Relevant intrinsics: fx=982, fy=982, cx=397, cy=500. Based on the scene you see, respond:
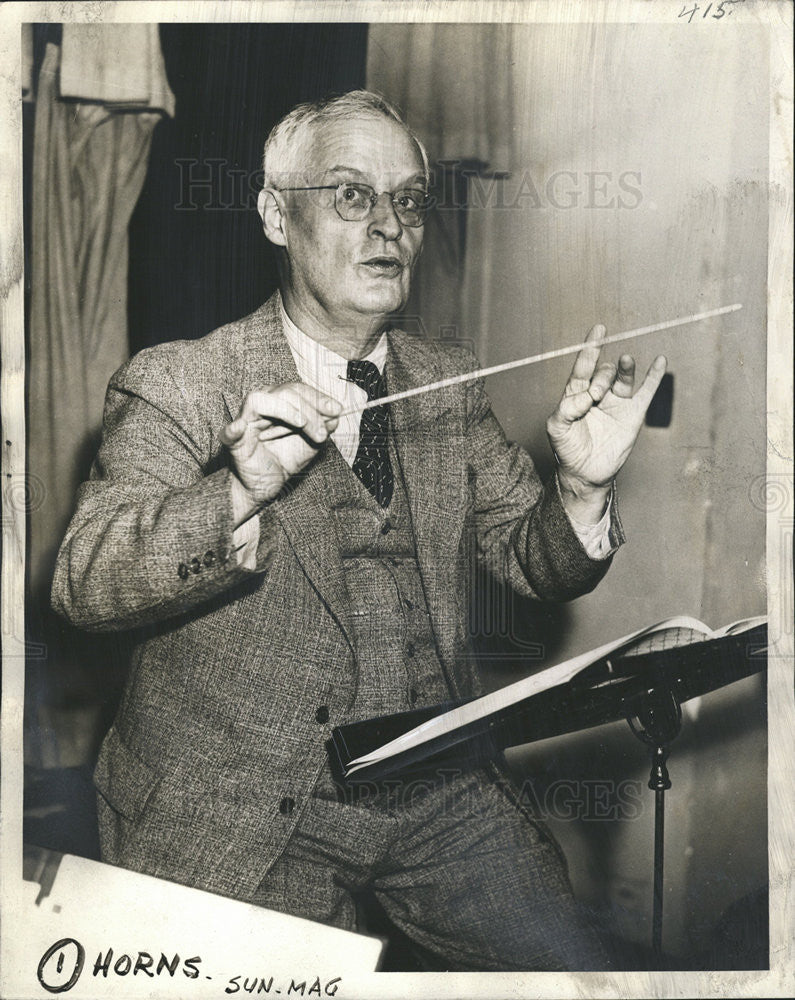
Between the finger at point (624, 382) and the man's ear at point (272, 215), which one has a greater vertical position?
the man's ear at point (272, 215)

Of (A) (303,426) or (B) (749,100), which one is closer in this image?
(A) (303,426)

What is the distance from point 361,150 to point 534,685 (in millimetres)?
1001

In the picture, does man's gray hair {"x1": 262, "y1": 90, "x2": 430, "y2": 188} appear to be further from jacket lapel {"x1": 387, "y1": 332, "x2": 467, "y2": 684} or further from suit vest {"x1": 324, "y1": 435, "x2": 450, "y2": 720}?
suit vest {"x1": 324, "y1": 435, "x2": 450, "y2": 720}

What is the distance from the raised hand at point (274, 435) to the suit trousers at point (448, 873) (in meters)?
0.53

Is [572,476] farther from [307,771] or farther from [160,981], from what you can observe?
[160,981]

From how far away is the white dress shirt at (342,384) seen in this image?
1.74 m

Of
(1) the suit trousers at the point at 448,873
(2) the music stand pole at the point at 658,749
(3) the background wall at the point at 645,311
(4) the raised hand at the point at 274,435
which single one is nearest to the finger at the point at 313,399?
(4) the raised hand at the point at 274,435

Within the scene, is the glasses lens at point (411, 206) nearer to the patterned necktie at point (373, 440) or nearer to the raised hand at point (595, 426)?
the patterned necktie at point (373, 440)

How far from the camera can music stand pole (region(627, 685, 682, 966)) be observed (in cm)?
177

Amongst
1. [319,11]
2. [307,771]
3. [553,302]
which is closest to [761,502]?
[553,302]

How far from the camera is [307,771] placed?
5.54 feet

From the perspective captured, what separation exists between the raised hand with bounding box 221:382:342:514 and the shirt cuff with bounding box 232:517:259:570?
31 millimetres

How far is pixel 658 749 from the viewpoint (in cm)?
178

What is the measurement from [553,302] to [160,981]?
1.41m
